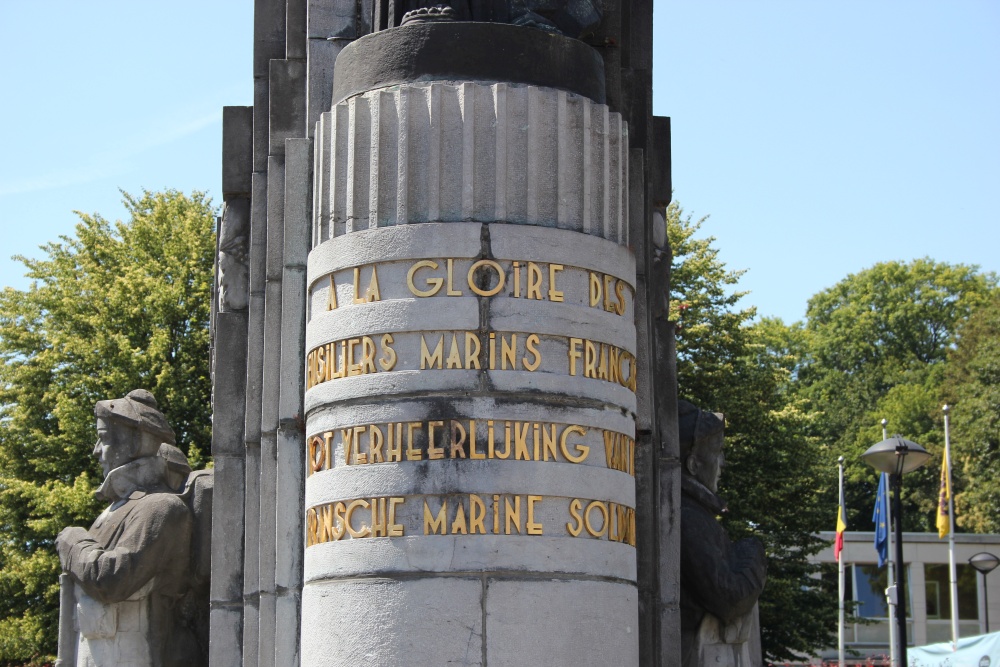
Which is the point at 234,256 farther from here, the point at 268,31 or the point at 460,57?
the point at 460,57

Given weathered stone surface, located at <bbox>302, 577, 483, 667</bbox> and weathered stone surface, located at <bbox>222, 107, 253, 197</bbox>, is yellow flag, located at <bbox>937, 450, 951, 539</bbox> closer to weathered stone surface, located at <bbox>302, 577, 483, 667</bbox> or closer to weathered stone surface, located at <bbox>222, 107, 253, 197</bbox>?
weathered stone surface, located at <bbox>222, 107, 253, 197</bbox>

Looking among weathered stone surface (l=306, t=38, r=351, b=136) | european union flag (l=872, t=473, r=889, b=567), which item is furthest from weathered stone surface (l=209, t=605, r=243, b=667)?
european union flag (l=872, t=473, r=889, b=567)

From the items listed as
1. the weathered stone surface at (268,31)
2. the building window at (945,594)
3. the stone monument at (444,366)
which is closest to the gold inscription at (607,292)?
the stone monument at (444,366)

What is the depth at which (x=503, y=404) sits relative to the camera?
10.7 meters

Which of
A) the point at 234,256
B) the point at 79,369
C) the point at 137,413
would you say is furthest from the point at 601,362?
the point at 79,369

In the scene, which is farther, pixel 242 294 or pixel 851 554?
pixel 851 554

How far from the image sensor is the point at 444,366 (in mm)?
10727

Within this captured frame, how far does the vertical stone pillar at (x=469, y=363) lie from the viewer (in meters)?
10.5

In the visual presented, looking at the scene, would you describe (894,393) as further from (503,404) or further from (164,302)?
(503,404)

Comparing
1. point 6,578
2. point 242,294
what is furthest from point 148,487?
point 6,578

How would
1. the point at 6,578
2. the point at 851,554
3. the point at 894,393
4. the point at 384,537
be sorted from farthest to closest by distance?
the point at 894,393 → the point at 851,554 → the point at 6,578 → the point at 384,537

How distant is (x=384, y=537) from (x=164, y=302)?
24.0m

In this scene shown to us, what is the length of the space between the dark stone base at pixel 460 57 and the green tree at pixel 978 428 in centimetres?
4478

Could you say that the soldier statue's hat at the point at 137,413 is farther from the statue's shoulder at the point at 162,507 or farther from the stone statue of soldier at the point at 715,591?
the stone statue of soldier at the point at 715,591
